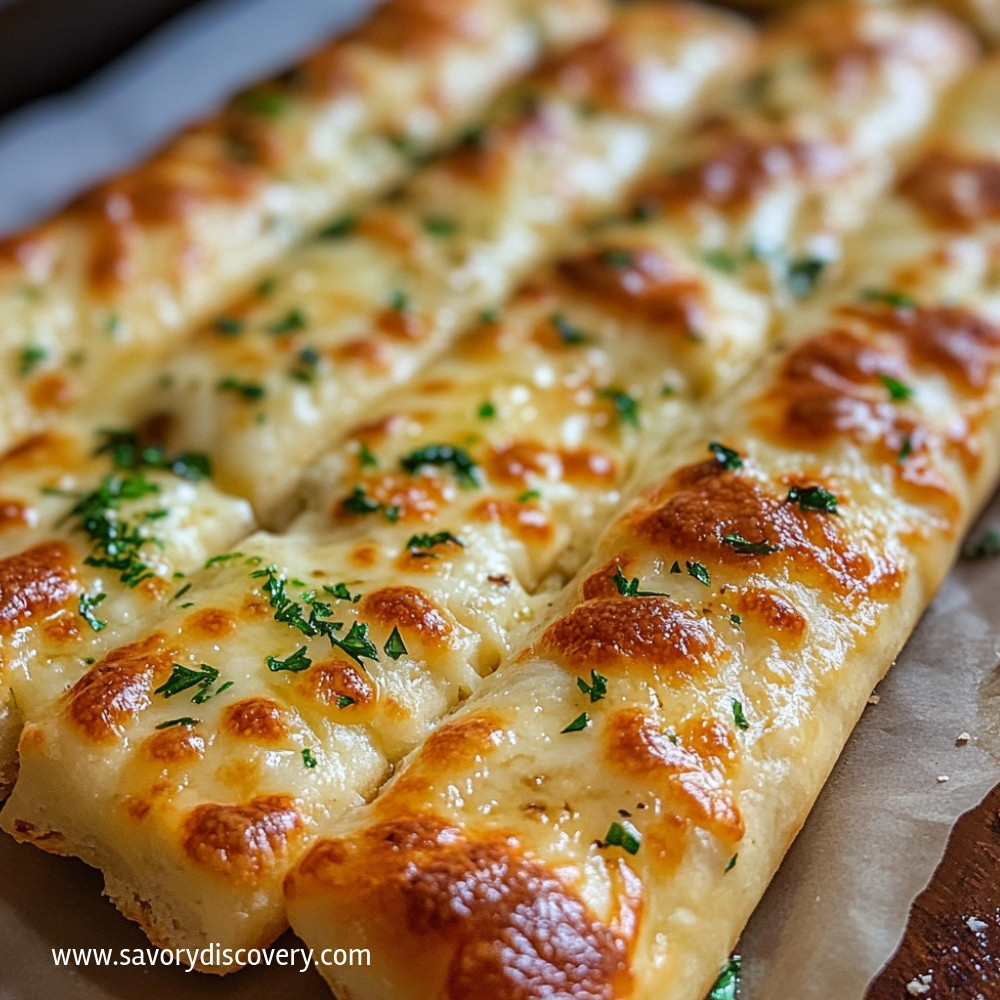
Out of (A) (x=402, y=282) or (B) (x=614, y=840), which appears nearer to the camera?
(B) (x=614, y=840)

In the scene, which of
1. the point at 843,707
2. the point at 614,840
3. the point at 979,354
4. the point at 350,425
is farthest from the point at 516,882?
the point at 979,354

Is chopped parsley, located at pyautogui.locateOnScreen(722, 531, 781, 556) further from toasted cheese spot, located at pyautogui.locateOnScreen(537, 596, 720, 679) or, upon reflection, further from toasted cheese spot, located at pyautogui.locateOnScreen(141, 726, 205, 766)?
toasted cheese spot, located at pyautogui.locateOnScreen(141, 726, 205, 766)

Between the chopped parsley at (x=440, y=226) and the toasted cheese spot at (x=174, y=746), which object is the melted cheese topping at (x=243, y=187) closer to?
the chopped parsley at (x=440, y=226)

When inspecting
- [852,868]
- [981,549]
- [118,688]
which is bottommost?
[981,549]

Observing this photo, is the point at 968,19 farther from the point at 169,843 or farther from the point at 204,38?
the point at 169,843

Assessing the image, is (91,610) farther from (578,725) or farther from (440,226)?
(440,226)

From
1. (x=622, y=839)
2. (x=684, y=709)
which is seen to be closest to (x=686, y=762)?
(x=684, y=709)
